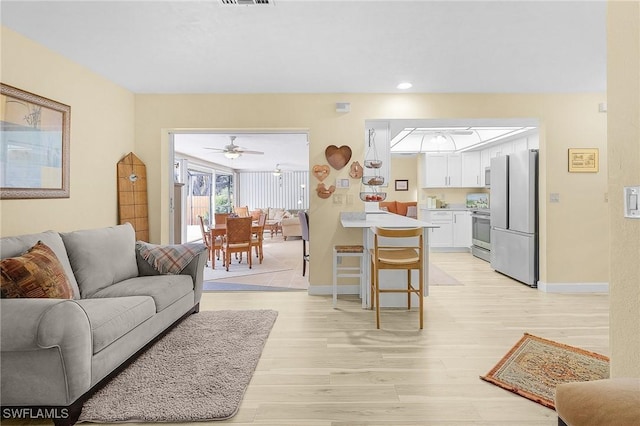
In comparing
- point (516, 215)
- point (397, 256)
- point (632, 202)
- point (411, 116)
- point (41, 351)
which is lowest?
point (41, 351)

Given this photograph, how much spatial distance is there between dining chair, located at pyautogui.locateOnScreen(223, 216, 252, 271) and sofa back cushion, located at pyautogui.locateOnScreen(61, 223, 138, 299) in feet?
8.57

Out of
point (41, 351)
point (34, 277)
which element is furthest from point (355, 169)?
point (41, 351)

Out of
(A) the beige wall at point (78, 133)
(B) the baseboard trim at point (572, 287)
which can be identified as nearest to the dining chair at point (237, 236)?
(A) the beige wall at point (78, 133)

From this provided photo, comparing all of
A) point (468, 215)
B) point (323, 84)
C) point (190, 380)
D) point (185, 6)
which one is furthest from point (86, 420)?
point (468, 215)

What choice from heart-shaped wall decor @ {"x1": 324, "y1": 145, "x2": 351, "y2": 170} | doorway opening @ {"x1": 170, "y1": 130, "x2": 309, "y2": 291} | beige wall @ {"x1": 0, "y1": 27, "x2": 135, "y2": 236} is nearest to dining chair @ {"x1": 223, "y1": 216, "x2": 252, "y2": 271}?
doorway opening @ {"x1": 170, "y1": 130, "x2": 309, "y2": 291}

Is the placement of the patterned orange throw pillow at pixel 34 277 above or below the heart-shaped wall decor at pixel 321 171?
below

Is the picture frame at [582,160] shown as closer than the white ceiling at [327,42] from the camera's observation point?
No

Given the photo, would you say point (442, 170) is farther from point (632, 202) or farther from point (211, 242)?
point (632, 202)

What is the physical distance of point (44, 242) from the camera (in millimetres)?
2359

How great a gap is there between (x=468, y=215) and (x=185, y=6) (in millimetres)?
6913

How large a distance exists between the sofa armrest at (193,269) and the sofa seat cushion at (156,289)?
0.10 metres

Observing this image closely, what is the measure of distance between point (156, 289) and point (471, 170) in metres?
7.07

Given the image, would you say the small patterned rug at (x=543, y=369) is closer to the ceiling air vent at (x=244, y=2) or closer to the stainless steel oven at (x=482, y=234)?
the ceiling air vent at (x=244, y=2)

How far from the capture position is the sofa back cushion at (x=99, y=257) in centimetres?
257
